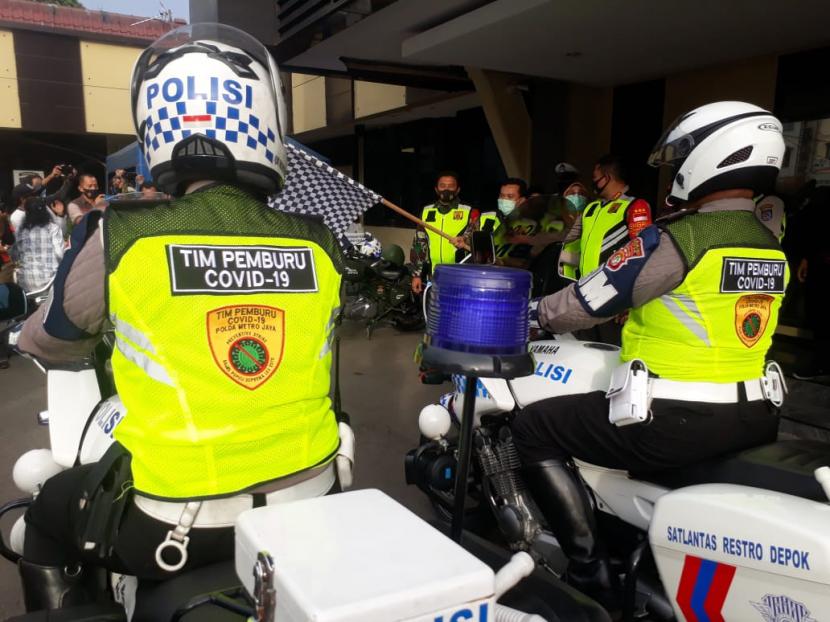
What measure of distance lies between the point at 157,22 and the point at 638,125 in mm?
17793

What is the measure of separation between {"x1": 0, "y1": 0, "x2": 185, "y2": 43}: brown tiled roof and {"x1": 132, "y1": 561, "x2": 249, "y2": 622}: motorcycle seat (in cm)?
1872

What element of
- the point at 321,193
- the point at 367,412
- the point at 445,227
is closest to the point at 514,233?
the point at 321,193

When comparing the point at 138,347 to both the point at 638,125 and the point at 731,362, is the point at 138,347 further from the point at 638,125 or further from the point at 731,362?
the point at 638,125

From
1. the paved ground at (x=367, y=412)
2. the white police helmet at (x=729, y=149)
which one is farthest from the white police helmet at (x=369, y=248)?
the white police helmet at (x=729, y=149)

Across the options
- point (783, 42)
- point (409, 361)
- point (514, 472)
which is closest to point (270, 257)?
point (514, 472)

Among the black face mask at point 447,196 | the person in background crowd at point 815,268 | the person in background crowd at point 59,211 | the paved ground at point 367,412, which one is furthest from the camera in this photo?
the person in background crowd at point 59,211

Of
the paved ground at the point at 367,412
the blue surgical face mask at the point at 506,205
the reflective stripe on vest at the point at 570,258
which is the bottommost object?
the paved ground at the point at 367,412

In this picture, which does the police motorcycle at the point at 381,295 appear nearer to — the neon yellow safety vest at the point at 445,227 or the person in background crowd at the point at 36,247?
the neon yellow safety vest at the point at 445,227

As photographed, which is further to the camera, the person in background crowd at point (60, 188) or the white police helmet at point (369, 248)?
the white police helmet at point (369, 248)

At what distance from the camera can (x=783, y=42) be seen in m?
5.56

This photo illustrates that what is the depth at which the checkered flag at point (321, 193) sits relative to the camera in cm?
246

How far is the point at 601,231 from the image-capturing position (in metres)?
4.54

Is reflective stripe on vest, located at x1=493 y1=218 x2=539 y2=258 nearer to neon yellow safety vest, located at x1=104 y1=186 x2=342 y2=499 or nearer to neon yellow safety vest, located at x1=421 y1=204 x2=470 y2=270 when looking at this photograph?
neon yellow safety vest, located at x1=104 y1=186 x2=342 y2=499

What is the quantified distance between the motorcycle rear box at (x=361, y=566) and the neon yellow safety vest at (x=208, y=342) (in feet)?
0.83
